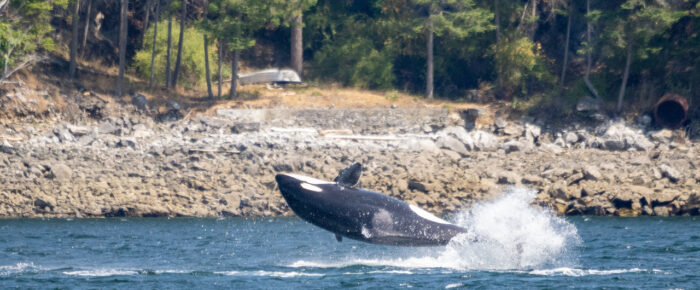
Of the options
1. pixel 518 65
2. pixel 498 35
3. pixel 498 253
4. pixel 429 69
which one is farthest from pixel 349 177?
pixel 498 35

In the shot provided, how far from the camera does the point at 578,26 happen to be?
56.8 meters

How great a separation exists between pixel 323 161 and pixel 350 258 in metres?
15.3

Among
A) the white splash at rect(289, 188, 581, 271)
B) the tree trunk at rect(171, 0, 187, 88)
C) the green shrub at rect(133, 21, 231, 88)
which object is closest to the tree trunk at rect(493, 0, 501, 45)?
the green shrub at rect(133, 21, 231, 88)

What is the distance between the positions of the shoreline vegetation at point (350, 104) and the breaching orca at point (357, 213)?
50.6ft

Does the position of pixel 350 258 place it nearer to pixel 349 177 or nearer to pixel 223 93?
pixel 349 177

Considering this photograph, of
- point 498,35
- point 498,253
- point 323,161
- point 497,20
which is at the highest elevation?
point 497,20

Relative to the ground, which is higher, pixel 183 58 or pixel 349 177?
pixel 183 58

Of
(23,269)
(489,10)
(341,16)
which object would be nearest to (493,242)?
(23,269)

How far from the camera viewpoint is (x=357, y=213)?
2228cm

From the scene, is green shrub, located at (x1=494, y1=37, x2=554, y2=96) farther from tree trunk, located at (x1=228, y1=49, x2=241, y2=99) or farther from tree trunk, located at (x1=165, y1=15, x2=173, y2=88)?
tree trunk, located at (x1=165, y1=15, x2=173, y2=88)

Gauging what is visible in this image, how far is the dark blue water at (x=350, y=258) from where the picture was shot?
2369 cm

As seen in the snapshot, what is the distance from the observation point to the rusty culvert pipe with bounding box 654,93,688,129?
48.4m

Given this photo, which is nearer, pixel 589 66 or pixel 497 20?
pixel 589 66

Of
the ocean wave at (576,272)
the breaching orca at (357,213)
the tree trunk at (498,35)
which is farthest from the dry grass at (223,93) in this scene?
the breaching orca at (357,213)
